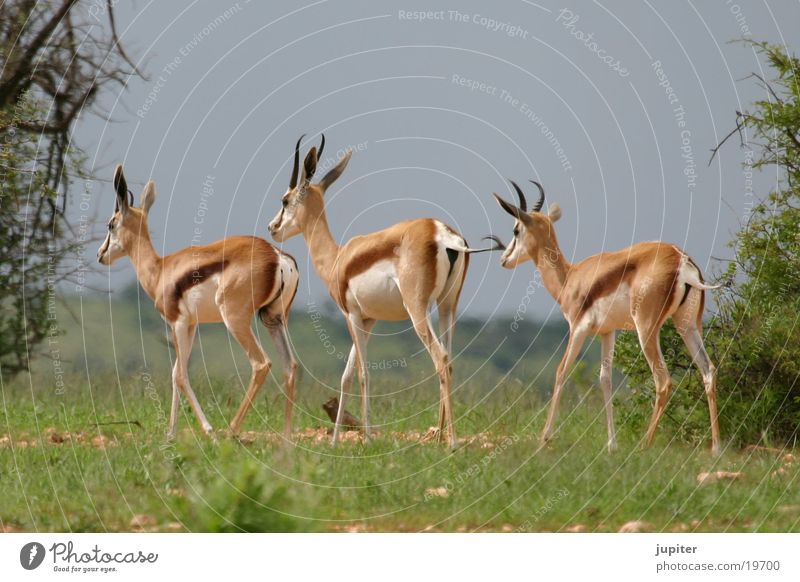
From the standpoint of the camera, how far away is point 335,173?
515 inches

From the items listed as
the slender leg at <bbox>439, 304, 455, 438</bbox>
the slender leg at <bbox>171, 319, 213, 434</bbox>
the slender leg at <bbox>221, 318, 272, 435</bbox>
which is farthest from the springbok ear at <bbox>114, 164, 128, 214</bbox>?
the slender leg at <bbox>439, 304, 455, 438</bbox>

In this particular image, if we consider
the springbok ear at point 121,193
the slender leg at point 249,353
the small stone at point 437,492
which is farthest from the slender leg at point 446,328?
the springbok ear at point 121,193

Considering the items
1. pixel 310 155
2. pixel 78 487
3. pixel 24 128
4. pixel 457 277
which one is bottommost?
pixel 78 487

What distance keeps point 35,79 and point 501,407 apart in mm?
6911

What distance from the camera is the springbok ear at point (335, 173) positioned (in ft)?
42.6

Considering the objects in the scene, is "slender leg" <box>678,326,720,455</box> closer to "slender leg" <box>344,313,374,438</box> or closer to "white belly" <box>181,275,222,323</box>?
"slender leg" <box>344,313,374,438</box>

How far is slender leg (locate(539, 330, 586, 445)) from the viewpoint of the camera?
12.1m

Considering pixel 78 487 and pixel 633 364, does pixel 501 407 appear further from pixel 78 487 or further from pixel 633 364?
pixel 78 487

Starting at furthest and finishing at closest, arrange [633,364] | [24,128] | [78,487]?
[24,128] → [633,364] → [78,487]

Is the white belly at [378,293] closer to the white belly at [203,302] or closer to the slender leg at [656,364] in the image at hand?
the white belly at [203,302]
